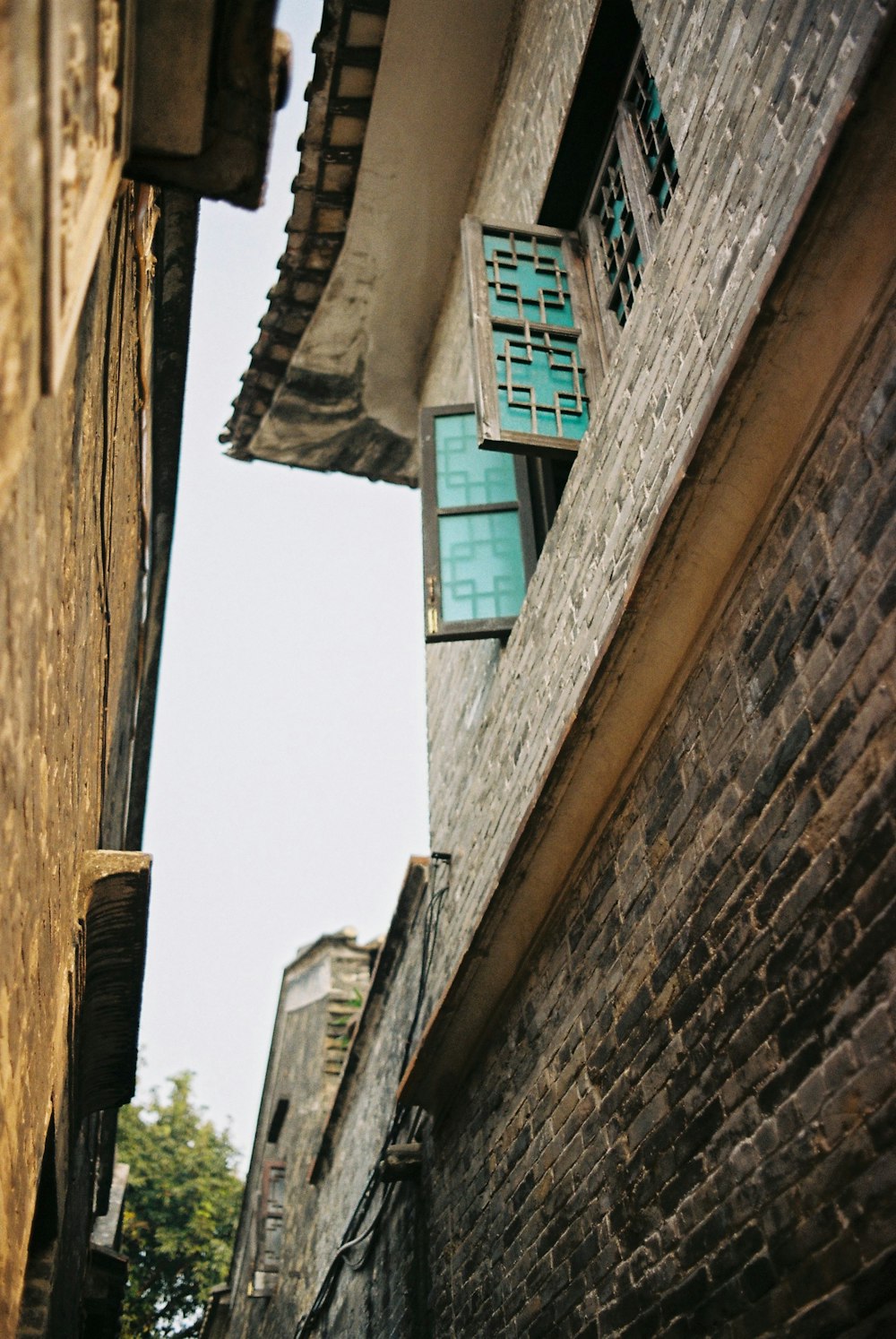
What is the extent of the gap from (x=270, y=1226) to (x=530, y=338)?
945cm

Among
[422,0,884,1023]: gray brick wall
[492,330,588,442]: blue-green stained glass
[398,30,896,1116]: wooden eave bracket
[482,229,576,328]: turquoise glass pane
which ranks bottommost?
[398,30,896,1116]: wooden eave bracket

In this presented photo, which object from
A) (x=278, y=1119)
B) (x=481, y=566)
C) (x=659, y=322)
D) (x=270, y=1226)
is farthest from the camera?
(x=278, y=1119)

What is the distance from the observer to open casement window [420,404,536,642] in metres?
6.07

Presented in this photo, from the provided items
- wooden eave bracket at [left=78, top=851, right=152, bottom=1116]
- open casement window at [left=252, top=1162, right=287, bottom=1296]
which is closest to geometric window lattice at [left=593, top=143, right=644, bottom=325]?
wooden eave bracket at [left=78, top=851, right=152, bottom=1116]

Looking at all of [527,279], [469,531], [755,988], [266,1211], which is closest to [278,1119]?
[266,1211]

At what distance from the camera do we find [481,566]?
247 inches

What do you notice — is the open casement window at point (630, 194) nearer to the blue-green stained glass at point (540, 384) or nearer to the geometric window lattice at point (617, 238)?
the geometric window lattice at point (617, 238)

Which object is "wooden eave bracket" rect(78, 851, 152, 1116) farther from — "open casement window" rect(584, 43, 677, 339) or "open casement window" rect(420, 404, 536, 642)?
"open casement window" rect(584, 43, 677, 339)

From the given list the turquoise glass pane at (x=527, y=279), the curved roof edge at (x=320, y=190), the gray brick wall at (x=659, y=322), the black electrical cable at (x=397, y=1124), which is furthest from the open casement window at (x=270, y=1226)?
the turquoise glass pane at (x=527, y=279)

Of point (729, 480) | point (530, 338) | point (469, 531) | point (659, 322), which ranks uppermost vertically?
point (530, 338)

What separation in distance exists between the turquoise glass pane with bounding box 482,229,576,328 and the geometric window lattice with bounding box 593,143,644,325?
27 centimetres

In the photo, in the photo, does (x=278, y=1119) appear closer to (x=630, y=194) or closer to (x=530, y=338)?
(x=530, y=338)

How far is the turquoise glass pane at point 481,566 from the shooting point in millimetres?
6090

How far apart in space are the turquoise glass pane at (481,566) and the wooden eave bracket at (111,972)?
2.55 m
